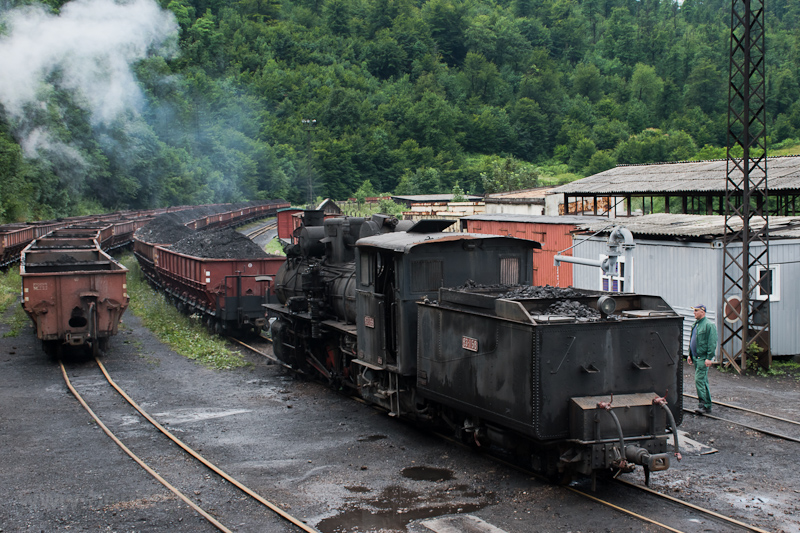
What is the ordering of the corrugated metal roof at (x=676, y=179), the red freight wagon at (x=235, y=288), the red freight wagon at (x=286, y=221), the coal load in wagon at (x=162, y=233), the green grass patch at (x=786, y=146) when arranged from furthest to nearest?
1. the green grass patch at (x=786, y=146)
2. the coal load in wagon at (x=162, y=233)
3. the red freight wagon at (x=286, y=221)
4. the corrugated metal roof at (x=676, y=179)
5. the red freight wagon at (x=235, y=288)

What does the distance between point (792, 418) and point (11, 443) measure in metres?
11.4

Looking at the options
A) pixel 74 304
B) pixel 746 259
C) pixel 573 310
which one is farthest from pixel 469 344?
pixel 74 304

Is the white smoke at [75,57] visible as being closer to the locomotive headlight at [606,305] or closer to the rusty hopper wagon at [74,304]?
the rusty hopper wagon at [74,304]

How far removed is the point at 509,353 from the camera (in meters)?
7.54

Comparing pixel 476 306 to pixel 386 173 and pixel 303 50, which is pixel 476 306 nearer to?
pixel 386 173

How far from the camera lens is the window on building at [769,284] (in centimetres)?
1445

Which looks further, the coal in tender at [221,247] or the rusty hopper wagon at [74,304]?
the coal in tender at [221,247]

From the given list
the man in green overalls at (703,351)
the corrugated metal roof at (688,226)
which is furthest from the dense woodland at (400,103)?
the man in green overalls at (703,351)

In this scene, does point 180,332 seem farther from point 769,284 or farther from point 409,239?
point 769,284

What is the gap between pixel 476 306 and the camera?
8.21 meters

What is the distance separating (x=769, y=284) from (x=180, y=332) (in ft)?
44.9

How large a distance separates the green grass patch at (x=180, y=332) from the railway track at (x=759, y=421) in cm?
935

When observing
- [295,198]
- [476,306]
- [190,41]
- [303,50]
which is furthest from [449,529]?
[303,50]

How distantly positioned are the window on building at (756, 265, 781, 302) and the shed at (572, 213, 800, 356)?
0.02m
